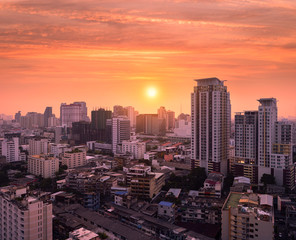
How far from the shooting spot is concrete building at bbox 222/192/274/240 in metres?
5.42

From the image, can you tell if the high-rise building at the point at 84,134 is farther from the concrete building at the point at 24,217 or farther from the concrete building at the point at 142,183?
the concrete building at the point at 24,217

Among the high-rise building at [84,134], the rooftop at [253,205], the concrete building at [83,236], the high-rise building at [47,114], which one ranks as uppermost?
the high-rise building at [47,114]

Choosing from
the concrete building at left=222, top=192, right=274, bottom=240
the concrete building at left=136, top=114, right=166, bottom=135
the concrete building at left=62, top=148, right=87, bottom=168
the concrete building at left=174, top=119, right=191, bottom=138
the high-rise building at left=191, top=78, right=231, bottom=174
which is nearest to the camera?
the concrete building at left=222, top=192, right=274, bottom=240

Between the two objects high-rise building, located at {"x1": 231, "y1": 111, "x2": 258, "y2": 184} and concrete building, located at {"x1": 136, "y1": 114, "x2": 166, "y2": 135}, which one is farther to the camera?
concrete building, located at {"x1": 136, "y1": 114, "x2": 166, "y2": 135}

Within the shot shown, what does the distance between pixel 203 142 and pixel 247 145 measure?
1.88 m

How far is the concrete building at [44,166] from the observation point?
1213 centimetres

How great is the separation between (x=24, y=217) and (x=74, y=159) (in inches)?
349

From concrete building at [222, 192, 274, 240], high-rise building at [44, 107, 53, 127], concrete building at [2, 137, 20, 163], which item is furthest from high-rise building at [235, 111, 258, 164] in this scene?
high-rise building at [44, 107, 53, 127]

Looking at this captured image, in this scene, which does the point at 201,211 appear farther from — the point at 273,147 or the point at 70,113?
the point at 70,113

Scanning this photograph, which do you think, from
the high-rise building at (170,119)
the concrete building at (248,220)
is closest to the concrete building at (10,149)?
the concrete building at (248,220)

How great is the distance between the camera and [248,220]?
219 inches

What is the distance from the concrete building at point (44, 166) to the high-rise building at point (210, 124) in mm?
6675

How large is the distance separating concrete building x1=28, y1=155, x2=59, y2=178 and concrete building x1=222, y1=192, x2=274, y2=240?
8843 millimetres

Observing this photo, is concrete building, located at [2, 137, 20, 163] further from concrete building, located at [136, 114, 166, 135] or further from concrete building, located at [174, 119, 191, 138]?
concrete building, located at [136, 114, 166, 135]
